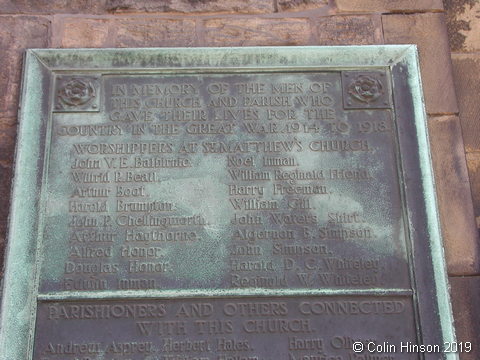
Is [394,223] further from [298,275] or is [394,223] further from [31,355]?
[31,355]

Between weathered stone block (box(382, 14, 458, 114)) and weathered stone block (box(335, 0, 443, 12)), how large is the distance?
0.07m

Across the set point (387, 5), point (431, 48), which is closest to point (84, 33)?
point (387, 5)

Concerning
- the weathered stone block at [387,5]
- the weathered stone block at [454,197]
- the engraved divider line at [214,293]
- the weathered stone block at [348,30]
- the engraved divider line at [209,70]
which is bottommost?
the engraved divider line at [214,293]

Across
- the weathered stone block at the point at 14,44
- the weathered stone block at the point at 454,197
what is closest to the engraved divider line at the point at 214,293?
the weathered stone block at the point at 454,197

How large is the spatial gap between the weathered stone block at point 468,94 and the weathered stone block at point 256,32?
1.17 metres

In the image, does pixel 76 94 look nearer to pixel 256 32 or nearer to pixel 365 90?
pixel 256 32

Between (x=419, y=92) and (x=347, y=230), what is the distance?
1.14m

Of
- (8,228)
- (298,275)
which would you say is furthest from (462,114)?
(8,228)

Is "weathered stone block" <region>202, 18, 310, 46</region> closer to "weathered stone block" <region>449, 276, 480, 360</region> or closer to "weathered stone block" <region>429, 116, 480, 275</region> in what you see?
"weathered stone block" <region>429, 116, 480, 275</region>

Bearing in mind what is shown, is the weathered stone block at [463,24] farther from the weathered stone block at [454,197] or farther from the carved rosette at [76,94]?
the carved rosette at [76,94]

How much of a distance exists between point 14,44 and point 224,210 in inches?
77.5

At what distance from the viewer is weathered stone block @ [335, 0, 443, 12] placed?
4188 millimetres

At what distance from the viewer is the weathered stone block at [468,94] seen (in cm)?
394

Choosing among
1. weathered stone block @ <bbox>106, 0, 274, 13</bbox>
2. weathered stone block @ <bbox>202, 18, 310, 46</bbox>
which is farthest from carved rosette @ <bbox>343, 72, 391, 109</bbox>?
weathered stone block @ <bbox>106, 0, 274, 13</bbox>
